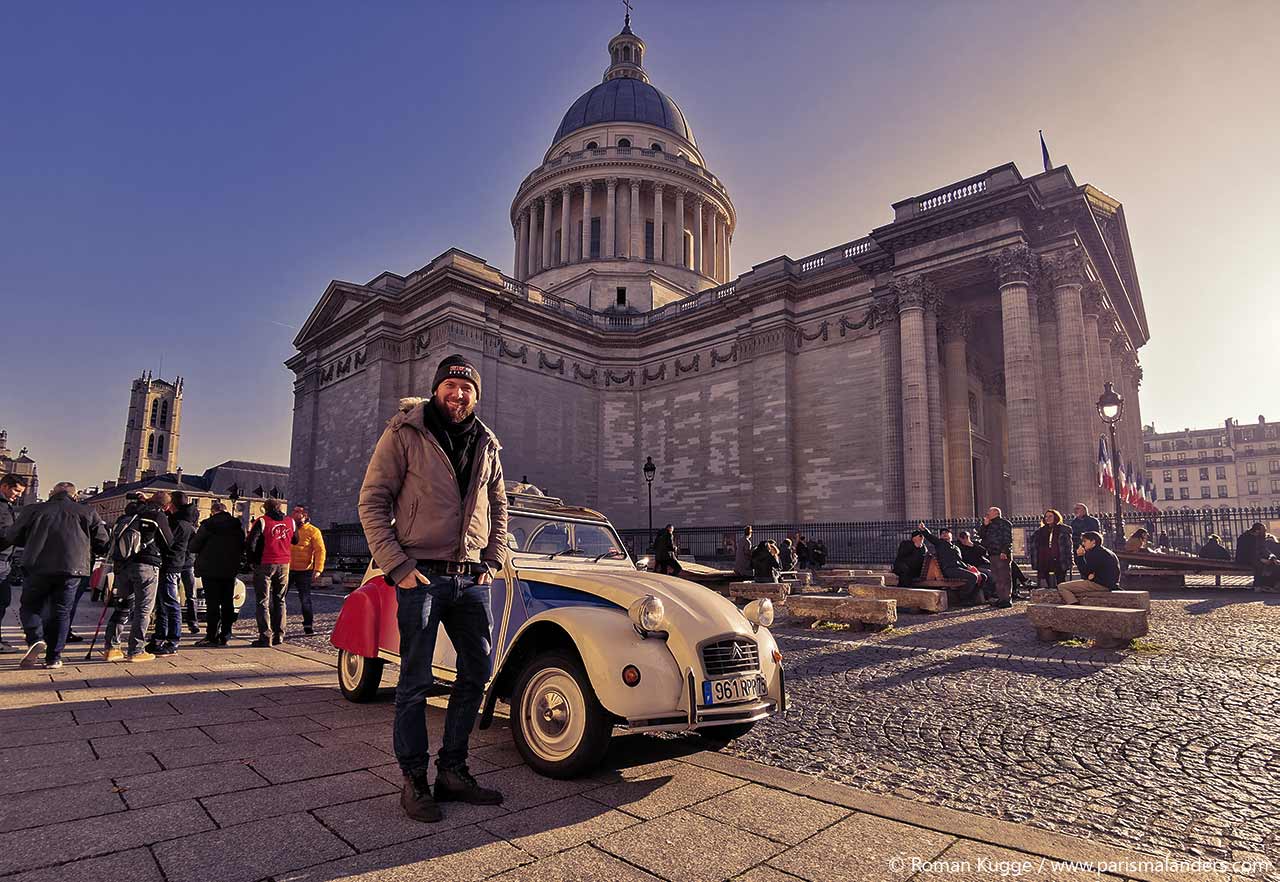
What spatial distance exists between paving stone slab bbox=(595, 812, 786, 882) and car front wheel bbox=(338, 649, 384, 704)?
3238 millimetres

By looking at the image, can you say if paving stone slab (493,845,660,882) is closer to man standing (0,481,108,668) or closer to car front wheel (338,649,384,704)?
car front wheel (338,649,384,704)

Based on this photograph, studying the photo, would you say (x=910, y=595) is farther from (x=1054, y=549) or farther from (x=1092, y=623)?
(x=1054, y=549)

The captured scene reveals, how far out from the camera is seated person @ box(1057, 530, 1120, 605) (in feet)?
32.7

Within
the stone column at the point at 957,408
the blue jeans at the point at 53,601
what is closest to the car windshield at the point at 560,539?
the blue jeans at the point at 53,601

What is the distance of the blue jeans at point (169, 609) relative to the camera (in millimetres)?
8031

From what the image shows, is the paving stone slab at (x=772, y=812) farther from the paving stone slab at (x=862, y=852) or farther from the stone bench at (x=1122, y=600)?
the stone bench at (x=1122, y=600)

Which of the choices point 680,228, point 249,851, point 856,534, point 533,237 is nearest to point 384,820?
point 249,851

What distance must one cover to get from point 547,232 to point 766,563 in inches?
1409

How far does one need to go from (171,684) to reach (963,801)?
667cm

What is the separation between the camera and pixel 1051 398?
23562 millimetres

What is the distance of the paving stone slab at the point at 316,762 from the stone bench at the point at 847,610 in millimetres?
7555

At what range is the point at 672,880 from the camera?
2475 mm

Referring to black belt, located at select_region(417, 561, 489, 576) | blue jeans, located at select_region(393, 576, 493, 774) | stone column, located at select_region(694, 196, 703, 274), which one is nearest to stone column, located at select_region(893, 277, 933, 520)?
stone column, located at select_region(694, 196, 703, 274)

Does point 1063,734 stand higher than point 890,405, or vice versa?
point 890,405
